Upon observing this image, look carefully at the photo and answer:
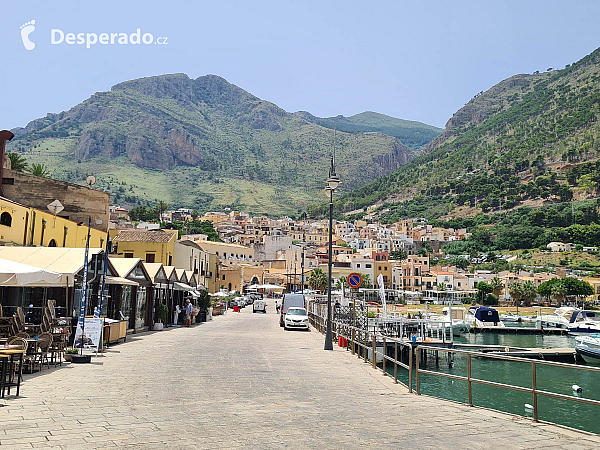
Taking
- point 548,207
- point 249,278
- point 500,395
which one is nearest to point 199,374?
point 500,395

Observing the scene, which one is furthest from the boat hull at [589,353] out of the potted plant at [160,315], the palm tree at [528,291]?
the palm tree at [528,291]

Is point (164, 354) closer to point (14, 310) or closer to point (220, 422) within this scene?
point (14, 310)

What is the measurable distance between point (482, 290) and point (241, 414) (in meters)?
89.2

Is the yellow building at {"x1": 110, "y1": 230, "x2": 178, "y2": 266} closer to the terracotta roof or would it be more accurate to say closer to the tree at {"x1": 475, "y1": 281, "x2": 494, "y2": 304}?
the terracotta roof

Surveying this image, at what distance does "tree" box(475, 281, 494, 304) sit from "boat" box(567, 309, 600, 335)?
1090 inches

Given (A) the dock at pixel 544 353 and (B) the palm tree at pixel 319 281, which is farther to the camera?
(B) the palm tree at pixel 319 281

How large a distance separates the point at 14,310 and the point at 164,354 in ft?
18.8

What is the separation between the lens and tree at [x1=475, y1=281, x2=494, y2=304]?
90.3 metres

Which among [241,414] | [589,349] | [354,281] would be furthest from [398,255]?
[241,414]

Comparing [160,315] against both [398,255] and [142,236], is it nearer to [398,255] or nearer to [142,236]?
[142,236]

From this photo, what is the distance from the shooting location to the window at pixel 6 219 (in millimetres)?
23156

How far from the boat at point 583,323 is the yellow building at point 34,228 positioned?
4691 centimetres

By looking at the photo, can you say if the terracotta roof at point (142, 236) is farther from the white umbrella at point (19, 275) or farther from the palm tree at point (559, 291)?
the palm tree at point (559, 291)

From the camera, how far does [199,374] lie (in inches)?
468
